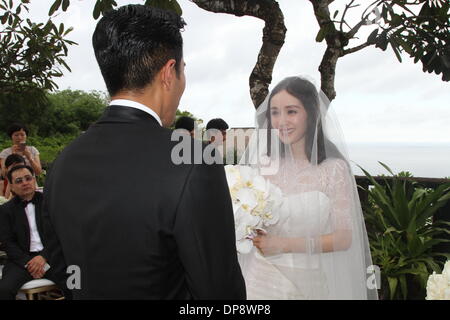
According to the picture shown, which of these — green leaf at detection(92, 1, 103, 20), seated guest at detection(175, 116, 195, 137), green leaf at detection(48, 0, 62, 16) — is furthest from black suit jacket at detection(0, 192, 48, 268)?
seated guest at detection(175, 116, 195, 137)

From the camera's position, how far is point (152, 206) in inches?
43.0

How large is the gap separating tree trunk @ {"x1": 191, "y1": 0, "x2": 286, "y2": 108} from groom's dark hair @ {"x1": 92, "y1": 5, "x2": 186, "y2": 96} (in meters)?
3.38

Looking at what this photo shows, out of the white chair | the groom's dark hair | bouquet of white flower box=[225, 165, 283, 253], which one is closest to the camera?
the groom's dark hair

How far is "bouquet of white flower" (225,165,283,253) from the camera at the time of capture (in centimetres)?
221

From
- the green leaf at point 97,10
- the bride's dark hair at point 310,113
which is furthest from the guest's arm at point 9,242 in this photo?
the bride's dark hair at point 310,113

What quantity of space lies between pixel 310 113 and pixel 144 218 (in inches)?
73.3

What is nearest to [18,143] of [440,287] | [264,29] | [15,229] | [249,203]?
[15,229]

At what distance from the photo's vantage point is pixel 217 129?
647cm

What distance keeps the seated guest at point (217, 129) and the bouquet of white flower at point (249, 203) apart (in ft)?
13.0

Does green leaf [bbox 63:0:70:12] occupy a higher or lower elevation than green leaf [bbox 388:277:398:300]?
higher

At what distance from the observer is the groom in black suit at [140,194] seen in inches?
43.2

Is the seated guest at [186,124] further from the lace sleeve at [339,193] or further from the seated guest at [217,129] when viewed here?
the lace sleeve at [339,193]

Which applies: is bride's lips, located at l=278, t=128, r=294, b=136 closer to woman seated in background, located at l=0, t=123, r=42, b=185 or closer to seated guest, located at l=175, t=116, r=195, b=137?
seated guest, located at l=175, t=116, r=195, b=137

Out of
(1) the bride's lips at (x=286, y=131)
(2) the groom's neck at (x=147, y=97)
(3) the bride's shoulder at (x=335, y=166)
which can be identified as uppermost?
(1) the bride's lips at (x=286, y=131)
